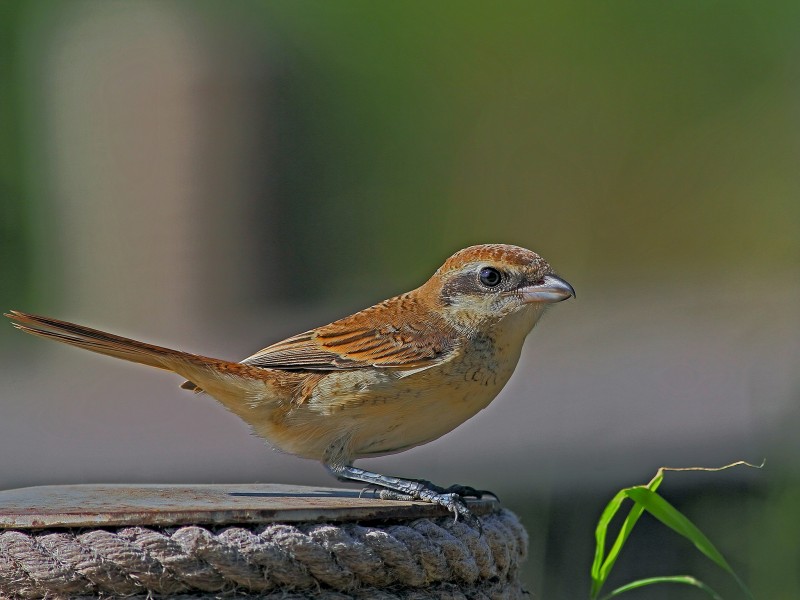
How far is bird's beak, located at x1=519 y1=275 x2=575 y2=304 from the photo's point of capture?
3.09 meters

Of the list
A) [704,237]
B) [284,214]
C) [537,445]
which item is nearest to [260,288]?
[284,214]

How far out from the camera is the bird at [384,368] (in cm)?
287

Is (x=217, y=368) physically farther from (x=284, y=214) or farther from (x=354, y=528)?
(x=284, y=214)

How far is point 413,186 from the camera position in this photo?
8.35m

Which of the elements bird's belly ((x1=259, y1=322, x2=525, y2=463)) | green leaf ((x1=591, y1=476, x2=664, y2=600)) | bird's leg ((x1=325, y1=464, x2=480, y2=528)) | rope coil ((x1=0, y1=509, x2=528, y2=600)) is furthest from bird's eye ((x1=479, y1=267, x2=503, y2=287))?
rope coil ((x1=0, y1=509, x2=528, y2=600))

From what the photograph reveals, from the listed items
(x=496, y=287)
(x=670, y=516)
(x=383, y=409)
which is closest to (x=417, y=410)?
(x=383, y=409)

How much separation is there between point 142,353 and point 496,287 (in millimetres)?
969

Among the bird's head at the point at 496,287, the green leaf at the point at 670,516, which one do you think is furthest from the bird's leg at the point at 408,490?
the bird's head at the point at 496,287

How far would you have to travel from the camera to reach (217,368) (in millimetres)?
2996

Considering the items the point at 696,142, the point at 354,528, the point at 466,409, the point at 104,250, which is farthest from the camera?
the point at 104,250

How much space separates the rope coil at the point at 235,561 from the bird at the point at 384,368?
0.42 metres

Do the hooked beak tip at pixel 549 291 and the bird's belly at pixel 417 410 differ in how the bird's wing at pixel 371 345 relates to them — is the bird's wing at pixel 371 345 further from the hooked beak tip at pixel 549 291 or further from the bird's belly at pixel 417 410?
the hooked beak tip at pixel 549 291

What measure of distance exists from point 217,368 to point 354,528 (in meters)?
0.96

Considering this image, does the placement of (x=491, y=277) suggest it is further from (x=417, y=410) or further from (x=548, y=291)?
(x=417, y=410)
